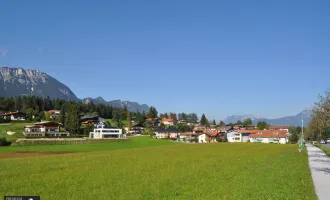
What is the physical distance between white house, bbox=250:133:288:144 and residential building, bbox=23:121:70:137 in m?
78.2

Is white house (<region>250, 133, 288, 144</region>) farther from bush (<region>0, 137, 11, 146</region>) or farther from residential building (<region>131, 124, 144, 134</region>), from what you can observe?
bush (<region>0, 137, 11, 146</region>)

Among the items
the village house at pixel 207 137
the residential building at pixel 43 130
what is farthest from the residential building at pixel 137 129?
the residential building at pixel 43 130

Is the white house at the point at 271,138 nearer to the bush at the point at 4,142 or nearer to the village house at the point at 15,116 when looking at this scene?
the bush at the point at 4,142

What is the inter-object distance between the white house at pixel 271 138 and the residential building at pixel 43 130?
78236mm

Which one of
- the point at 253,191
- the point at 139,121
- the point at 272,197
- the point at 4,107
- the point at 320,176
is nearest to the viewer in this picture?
the point at 272,197

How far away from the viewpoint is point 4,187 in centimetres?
1880

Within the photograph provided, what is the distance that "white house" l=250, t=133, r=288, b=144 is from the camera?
131125 mm

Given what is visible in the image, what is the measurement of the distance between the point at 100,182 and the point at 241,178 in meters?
9.32

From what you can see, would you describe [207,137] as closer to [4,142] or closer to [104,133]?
[104,133]

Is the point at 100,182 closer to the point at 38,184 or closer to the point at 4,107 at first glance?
the point at 38,184

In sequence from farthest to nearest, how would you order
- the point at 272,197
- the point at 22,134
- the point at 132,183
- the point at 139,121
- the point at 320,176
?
1. the point at 139,121
2. the point at 22,134
3. the point at 320,176
4. the point at 132,183
5. the point at 272,197

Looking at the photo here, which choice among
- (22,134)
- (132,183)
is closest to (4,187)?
(132,183)

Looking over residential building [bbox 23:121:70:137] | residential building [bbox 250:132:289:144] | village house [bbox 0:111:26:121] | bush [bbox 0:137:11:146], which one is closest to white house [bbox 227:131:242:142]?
residential building [bbox 250:132:289:144]

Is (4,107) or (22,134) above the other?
(4,107)
